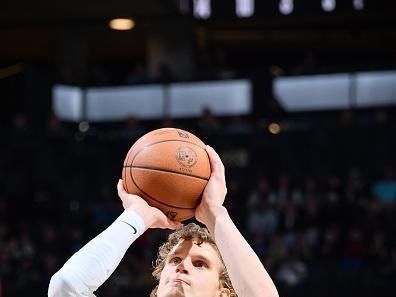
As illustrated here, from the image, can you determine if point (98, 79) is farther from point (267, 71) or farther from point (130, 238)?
point (130, 238)

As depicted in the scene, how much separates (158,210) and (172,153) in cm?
24

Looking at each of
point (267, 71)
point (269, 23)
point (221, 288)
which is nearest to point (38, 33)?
point (269, 23)

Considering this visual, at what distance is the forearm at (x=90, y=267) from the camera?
3197 mm

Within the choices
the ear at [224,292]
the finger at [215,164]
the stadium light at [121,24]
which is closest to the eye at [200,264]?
the ear at [224,292]

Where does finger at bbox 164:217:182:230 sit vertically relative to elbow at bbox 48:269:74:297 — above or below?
above

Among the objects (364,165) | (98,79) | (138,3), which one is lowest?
(364,165)

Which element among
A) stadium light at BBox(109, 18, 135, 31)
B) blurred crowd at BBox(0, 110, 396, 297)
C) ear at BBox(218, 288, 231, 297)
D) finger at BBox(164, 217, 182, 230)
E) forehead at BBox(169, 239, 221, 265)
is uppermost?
stadium light at BBox(109, 18, 135, 31)

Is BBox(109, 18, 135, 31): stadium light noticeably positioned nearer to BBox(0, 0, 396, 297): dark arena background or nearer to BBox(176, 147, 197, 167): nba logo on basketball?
BBox(0, 0, 396, 297): dark arena background

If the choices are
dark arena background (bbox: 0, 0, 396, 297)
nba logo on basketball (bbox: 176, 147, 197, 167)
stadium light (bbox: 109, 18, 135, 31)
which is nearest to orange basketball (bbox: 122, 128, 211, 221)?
nba logo on basketball (bbox: 176, 147, 197, 167)

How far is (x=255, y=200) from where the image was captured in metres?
14.0

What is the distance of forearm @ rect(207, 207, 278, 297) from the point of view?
337 cm

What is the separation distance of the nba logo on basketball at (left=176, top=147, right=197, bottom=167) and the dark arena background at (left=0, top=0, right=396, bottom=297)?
313 inches

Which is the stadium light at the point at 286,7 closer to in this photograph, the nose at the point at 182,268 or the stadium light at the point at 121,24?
the stadium light at the point at 121,24

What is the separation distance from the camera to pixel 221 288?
4.15 meters
